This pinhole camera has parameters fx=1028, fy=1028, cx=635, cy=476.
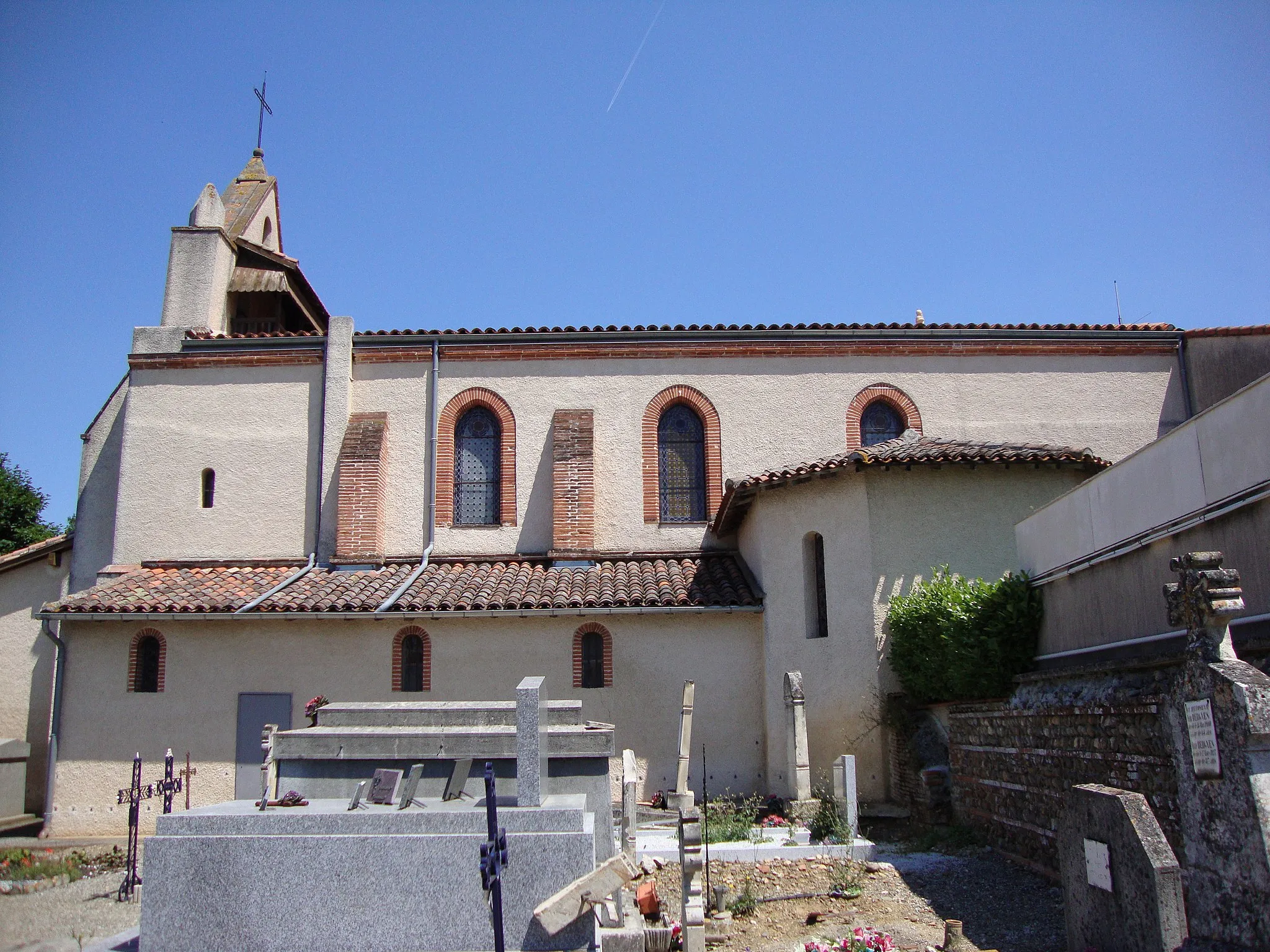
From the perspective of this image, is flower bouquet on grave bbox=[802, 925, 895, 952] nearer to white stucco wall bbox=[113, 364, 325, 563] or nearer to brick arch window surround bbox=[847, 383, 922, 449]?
brick arch window surround bbox=[847, 383, 922, 449]

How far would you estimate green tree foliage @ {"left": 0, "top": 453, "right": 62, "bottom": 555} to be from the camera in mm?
31469

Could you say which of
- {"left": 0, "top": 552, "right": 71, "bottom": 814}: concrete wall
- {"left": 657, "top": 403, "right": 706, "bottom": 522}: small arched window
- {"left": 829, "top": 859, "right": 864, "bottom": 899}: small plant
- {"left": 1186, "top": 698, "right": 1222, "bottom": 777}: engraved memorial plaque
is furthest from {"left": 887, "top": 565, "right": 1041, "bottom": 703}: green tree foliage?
{"left": 0, "top": 552, "right": 71, "bottom": 814}: concrete wall

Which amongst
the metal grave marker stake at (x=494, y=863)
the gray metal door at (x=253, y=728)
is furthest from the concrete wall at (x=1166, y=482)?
the gray metal door at (x=253, y=728)

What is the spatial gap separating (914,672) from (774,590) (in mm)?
3466

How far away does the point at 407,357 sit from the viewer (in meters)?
20.9

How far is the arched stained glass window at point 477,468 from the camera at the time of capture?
20.5 metres

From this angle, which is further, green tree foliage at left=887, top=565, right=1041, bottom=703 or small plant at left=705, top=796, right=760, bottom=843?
green tree foliage at left=887, top=565, right=1041, bottom=703

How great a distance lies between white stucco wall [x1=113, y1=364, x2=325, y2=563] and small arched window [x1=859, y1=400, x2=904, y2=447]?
1103 centimetres

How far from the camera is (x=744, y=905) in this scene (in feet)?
33.6

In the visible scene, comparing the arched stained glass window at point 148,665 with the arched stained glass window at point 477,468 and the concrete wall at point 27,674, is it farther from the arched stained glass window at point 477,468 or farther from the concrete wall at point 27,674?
the arched stained glass window at point 477,468

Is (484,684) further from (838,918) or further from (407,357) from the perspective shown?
(838,918)

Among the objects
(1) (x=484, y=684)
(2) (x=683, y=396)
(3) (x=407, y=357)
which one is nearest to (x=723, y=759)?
(1) (x=484, y=684)

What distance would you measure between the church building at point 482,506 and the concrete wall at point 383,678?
0.04 metres

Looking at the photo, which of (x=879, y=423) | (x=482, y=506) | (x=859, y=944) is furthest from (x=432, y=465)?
(x=859, y=944)
